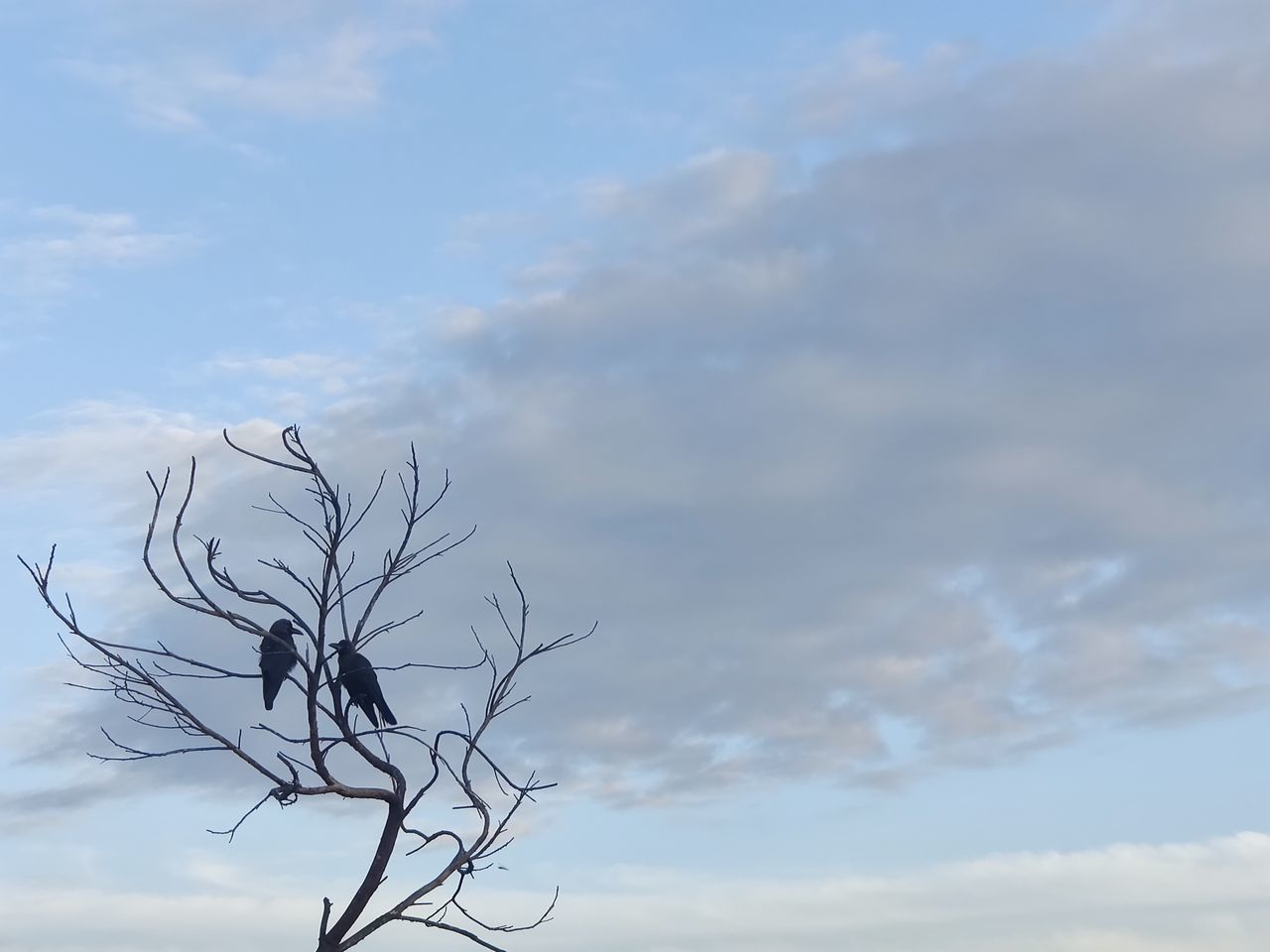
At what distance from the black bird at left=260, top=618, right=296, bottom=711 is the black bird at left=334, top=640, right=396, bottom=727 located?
1.06 ft

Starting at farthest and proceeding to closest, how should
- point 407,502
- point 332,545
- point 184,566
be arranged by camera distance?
point 407,502 < point 332,545 < point 184,566

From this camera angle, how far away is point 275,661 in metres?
9.02

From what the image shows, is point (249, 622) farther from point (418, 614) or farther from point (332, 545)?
point (418, 614)

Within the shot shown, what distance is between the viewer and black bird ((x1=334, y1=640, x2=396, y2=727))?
891 centimetres

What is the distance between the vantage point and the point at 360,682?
9.92 m

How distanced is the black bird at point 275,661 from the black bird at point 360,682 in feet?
1.06

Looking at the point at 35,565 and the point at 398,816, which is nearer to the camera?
the point at 35,565

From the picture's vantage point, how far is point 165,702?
7.86 m

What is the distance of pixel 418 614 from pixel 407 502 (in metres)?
0.72

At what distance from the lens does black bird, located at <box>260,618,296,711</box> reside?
8.31 m

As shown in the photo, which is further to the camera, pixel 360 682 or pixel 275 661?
pixel 360 682

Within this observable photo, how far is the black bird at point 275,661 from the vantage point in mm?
8312

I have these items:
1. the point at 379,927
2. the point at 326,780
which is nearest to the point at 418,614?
the point at 326,780

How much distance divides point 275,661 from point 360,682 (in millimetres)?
1014
